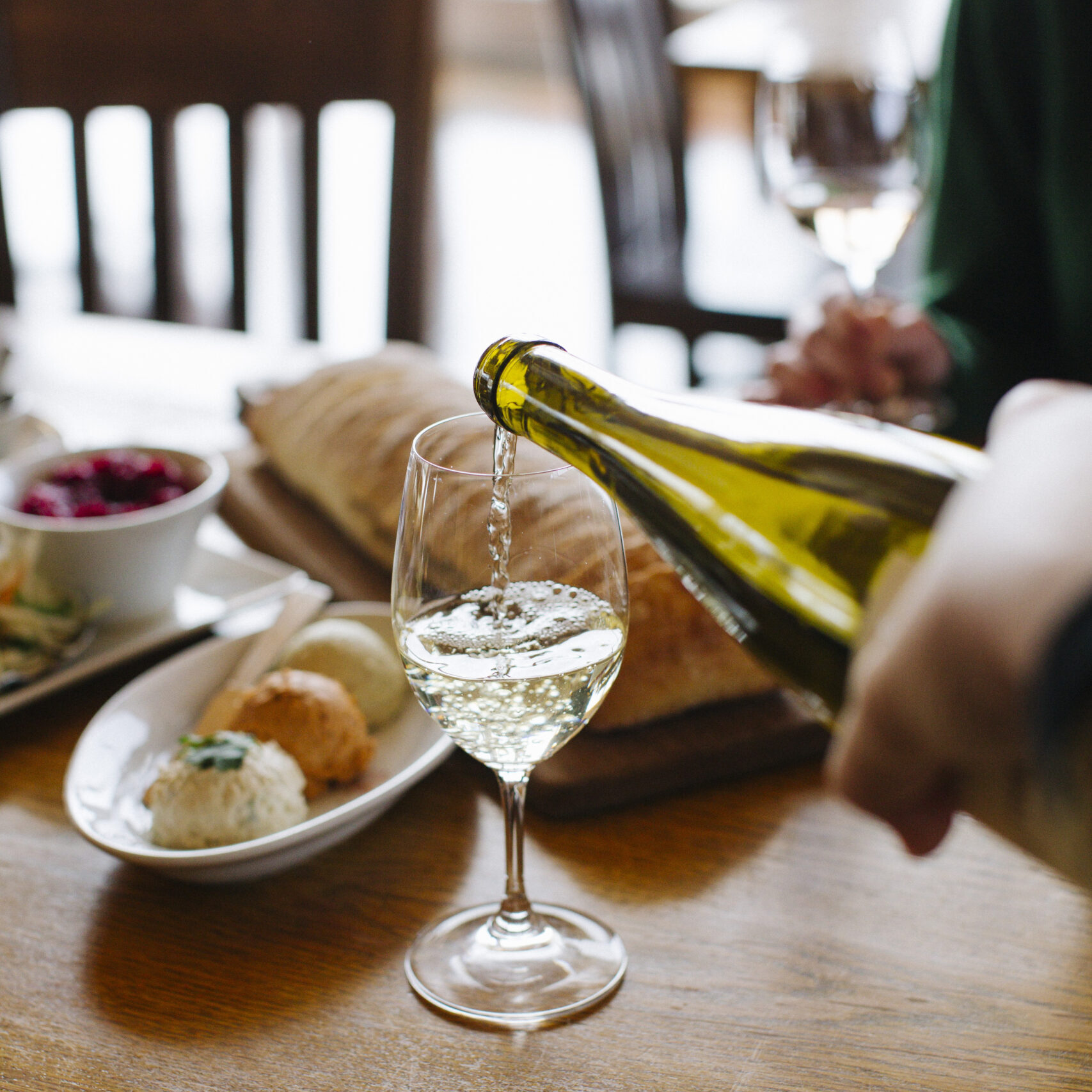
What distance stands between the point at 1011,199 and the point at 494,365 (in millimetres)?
1144

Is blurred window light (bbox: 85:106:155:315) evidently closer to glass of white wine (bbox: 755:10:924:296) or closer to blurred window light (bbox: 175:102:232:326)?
blurred window light (bbox: 175:102:232:326)

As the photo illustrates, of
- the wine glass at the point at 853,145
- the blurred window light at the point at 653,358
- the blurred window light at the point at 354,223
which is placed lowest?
the blurred window light at the point at 653,358

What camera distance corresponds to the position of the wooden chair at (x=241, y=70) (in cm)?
150

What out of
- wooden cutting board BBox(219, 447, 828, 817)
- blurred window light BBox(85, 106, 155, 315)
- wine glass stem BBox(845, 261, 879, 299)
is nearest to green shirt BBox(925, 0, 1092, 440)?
wine glass stem BBox(845, 261, 879, 299)

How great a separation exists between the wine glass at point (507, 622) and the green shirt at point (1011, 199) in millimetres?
850

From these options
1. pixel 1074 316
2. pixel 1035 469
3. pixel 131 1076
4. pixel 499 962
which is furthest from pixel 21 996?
pixel 1074 316

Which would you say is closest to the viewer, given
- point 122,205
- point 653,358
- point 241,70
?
point 241,70

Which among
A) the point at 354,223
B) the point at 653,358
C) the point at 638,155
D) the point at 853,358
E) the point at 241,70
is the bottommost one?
the point at 653,358

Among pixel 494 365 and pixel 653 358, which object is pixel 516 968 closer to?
pixel 494 365

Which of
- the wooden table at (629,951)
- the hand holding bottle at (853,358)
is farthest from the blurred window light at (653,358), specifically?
the wooden table at (629,951)

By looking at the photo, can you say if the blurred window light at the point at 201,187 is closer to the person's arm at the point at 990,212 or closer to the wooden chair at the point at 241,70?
the wooden chair at the point at 241,70

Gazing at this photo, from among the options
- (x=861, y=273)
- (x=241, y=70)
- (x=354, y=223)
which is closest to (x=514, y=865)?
(x=861, y=273)

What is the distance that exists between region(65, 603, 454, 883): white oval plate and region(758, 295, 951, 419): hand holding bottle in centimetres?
53

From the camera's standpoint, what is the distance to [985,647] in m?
0.23
